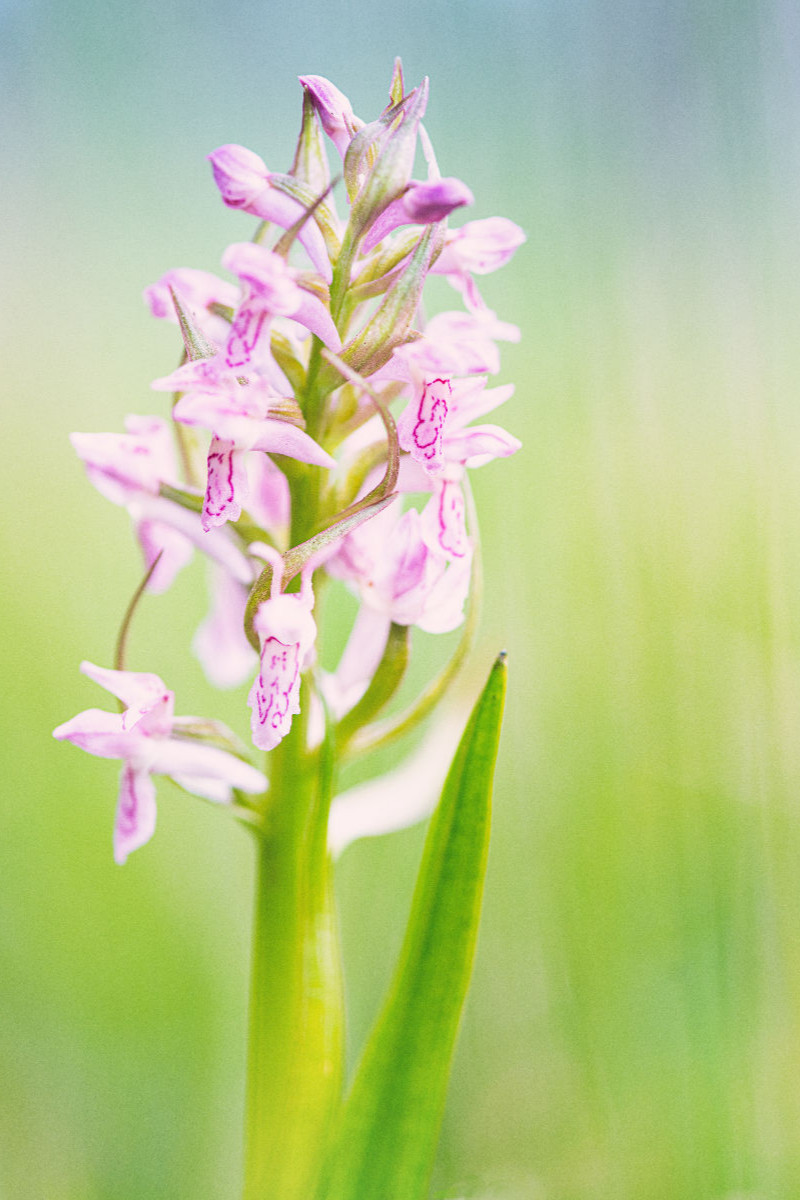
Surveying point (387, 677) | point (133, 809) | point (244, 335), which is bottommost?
point (133, 809)

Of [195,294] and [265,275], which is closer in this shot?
[265,275]

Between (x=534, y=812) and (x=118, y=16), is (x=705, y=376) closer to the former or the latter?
(x=534, y=812)

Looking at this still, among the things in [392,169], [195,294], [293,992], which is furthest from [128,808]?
[392,169]

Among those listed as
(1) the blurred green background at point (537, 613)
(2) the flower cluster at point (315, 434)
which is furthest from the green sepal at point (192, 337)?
(1) the blurred green background at point (537, 613)

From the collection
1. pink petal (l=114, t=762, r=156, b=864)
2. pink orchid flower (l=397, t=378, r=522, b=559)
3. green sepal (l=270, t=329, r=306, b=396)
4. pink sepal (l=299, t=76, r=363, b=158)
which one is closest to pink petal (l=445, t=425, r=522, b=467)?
pink orchid flower (l=397, t=378, r=522, b=559)

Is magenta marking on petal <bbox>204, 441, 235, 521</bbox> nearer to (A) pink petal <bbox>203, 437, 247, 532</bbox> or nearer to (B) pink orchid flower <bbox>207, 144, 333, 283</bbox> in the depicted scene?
(A) pink petal <bbox>203, 437, 247, 532</bbox>

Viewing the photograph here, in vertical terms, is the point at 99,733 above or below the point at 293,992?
above

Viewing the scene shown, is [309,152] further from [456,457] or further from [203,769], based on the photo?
[203,769]
